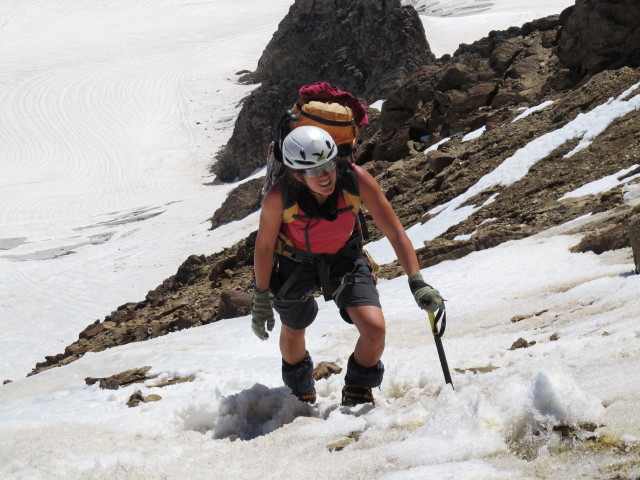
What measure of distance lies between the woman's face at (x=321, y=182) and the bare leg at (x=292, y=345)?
3.59ft

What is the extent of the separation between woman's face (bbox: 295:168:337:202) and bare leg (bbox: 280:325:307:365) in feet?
3.59

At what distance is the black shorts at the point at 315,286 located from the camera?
15.6ft

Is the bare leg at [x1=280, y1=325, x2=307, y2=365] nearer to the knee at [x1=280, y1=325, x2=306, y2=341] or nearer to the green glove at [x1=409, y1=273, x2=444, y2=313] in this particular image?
the knee at [x1=280, y1=325, x2=306, y2=341]

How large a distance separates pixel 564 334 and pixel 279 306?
1.96 metres

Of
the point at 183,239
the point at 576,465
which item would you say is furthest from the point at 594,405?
the point at 183,239

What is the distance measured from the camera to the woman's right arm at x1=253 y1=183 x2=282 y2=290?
4.61 m

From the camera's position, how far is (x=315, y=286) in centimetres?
488

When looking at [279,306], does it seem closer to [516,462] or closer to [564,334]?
[564,334]

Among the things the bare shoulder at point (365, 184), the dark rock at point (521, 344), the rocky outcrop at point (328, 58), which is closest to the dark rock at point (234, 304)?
the dark rock at point (521, 344)

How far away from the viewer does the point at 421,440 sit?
10.7ft

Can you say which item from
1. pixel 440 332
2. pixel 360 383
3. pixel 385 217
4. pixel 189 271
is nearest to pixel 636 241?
pixel 440 332

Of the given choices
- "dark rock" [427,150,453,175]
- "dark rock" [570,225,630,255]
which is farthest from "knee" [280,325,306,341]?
"dark rock" [427,150,453,175]

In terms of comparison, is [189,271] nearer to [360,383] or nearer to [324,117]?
[360,383]

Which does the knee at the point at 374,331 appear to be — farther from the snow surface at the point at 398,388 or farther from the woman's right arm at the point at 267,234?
the woman's right arm at the point at 267,234
